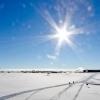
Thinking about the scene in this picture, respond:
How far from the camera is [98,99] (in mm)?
9820

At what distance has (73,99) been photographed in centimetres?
977

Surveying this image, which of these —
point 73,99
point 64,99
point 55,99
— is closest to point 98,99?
point 73,99

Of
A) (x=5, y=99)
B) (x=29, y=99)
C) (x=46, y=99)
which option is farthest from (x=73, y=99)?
(x=5, y=99)

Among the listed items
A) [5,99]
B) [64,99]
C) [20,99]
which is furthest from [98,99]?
[5,99]

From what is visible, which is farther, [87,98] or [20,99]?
[87,98]

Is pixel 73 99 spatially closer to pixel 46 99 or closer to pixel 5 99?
pixel 46 99

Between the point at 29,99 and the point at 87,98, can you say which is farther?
the point at 87,98

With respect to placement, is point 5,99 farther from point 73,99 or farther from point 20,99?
point 73,99

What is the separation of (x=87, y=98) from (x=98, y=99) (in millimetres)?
781

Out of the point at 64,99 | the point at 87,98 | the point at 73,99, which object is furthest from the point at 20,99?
the point at 87,98

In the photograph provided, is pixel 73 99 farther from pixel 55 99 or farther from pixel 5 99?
pixel 5 99

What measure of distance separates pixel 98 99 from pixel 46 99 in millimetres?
3649

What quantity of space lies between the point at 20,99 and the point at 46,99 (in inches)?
69.8

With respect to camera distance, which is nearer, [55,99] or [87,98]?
[55,99]
